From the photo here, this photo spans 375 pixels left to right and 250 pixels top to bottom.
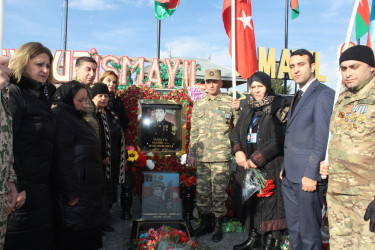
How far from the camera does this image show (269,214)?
3.35 metres

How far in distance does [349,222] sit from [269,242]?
134 centimetres

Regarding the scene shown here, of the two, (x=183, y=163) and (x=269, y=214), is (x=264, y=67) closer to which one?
(x=183, y=163)

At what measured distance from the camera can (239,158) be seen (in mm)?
3541

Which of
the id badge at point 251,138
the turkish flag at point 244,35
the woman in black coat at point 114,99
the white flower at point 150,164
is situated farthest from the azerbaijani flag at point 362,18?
the white flower at point 150,164

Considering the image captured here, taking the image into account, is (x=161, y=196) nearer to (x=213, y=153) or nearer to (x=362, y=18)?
(x=213, y=153)

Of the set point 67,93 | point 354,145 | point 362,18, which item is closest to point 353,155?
point 354,145

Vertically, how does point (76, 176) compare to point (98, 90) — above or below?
below

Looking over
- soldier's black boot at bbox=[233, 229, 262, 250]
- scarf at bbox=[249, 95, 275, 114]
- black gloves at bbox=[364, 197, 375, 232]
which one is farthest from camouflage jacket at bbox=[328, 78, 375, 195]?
soldier's black boot at bbox=[233, 229, 262, 250]

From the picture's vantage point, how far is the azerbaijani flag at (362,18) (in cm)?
293

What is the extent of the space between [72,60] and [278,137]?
1117 centimetres

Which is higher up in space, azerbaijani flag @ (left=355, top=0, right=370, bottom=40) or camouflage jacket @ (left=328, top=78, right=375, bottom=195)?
azerbaijani flag @ (left=355, top=0, right=370, bottom=40)

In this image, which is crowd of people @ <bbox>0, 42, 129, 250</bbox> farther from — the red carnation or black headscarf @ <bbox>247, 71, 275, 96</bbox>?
black headscarf @ <bbox>247, 71, 275, 96</bbox>

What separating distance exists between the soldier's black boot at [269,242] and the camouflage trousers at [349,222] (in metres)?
1.10

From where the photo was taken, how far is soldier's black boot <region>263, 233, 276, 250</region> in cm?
339
